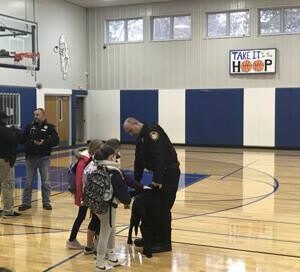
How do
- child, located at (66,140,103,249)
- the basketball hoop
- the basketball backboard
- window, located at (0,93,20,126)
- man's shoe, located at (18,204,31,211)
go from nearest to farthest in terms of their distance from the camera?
child, located at (66,140,103,249) → man's shoe, located at (18,204,31,211) → the basketball backboard → the basketball hoop → window, located at (0,93,20,126)

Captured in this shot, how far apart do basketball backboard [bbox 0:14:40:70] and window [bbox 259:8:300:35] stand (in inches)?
346

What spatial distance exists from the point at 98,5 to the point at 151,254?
1710 cm

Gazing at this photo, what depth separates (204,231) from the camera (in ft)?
22.2

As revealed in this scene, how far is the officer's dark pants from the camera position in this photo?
19.1ft

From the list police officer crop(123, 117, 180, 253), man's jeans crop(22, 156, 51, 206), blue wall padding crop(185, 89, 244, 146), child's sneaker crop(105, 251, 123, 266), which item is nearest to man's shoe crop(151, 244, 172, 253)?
police officer crop(123, 117, 180, 253)

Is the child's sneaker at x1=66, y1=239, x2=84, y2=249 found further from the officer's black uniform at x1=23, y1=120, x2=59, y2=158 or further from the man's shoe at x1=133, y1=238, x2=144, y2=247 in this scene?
the officer's black uniform at x1=23, y1=120, x2=59, y2=158

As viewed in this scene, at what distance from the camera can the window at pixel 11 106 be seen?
16.3 metres

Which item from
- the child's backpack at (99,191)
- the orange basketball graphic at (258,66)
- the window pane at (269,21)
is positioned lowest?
the child's backpack at (99,191)

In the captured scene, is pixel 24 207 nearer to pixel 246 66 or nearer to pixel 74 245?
pixel 74 245

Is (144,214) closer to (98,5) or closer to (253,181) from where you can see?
(253,181)

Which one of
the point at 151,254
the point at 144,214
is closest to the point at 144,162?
Answer: the point at 144,214

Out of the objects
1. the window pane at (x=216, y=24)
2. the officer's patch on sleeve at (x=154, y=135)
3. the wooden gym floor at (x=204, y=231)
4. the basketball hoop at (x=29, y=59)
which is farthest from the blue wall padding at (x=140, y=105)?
the officer's patch on sleeve at (x=154, y=135)

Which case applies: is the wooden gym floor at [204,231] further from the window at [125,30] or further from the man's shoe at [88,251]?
the window at [125,30]

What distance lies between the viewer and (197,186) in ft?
34.7
